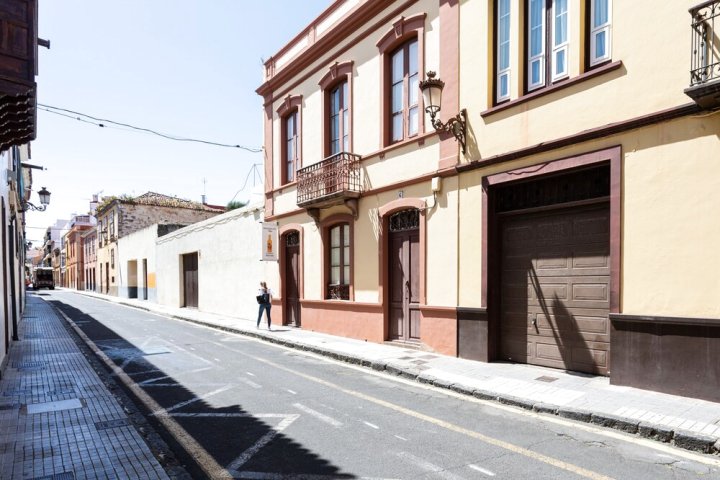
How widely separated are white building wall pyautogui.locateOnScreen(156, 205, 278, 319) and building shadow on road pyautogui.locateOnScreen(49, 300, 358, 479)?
894 centimetres

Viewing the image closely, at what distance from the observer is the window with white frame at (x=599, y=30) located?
7133mm

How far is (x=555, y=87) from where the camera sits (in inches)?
298

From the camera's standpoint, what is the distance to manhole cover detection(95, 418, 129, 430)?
5.30m

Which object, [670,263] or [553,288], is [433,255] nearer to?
[553,288]

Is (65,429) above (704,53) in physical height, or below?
below

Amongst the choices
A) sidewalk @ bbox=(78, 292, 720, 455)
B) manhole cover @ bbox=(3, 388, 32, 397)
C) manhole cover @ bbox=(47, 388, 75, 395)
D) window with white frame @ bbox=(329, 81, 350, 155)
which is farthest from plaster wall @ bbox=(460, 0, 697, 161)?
manhole cover @ bbox=(3, 388, 32, 397)

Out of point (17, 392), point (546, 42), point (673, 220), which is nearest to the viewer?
point (673, 220)

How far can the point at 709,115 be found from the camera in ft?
19.2

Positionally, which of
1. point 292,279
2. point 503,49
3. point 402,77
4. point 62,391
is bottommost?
point 62,391

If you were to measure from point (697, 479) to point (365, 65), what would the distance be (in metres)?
10.7

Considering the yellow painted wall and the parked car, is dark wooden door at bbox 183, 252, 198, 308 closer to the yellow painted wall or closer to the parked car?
the yellow painted wall

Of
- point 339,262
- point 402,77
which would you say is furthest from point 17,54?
point 339,262

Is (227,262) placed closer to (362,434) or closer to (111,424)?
(111,424)

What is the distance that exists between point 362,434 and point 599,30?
704 cm
